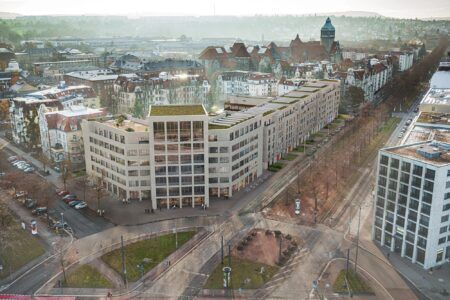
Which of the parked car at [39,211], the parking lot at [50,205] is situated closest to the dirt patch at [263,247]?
the parking lot at [50,205]

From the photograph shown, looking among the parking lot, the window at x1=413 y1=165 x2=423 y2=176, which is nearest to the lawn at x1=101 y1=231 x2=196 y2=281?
the parking lot

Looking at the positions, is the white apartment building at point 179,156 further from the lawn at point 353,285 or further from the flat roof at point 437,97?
the flat roof at point 437,97

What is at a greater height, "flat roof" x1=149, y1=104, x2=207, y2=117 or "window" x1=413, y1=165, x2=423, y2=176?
"flat roof" x1=149, y1=104, x2=207, y2=117

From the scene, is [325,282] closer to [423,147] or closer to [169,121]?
[423,147]

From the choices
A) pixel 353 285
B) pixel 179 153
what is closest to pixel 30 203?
pixel 179 153

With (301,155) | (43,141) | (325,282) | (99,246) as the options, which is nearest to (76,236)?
(99,246)

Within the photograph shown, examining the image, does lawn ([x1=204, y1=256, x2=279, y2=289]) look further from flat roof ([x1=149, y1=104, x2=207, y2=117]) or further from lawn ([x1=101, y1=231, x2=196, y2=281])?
flat roof ([x1=149, y1=104, x2=207, y2=117])
